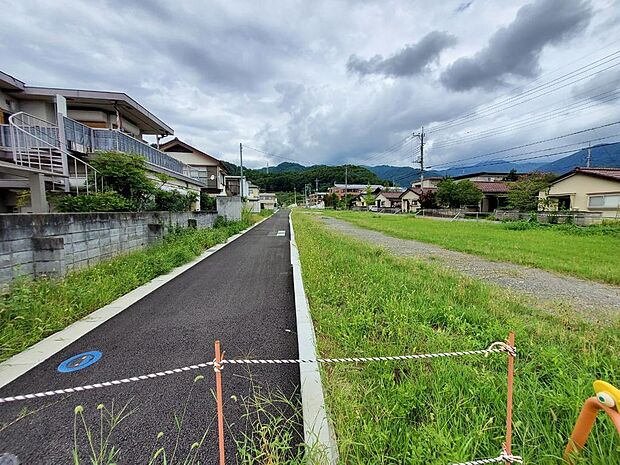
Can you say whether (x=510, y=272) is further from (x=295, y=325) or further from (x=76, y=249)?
(x=76, y=249)

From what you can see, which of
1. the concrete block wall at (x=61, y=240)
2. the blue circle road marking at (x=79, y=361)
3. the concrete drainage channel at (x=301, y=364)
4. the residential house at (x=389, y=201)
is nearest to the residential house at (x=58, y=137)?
the concrete block wall at (x=61, y=240)

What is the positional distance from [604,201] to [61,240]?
94.6 feet

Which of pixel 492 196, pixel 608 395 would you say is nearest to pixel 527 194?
pixel 492 196

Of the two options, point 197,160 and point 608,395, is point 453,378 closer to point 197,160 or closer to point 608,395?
point 608,395

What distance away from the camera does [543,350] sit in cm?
263

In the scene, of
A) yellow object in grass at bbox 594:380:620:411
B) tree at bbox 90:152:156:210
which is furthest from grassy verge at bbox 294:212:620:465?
tree at bbox 90:152:156:210

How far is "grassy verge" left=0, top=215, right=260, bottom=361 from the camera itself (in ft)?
10.2

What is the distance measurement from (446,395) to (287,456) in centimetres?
122

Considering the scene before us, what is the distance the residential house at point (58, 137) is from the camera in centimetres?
716

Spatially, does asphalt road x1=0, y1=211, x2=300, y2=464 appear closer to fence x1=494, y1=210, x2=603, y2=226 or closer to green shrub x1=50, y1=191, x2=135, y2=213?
green shrub x1=50, y1=191, x2=135, y2=213

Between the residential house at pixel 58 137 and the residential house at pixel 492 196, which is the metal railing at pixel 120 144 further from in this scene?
the residential house at pixel 492 196

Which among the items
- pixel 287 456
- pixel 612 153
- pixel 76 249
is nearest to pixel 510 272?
pixel 287 456

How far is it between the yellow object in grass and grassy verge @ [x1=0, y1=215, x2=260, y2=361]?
459cm

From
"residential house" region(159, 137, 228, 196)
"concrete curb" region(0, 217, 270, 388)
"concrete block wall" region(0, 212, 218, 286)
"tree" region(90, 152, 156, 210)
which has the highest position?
"residential house" region(159, 137, 228, 196)
